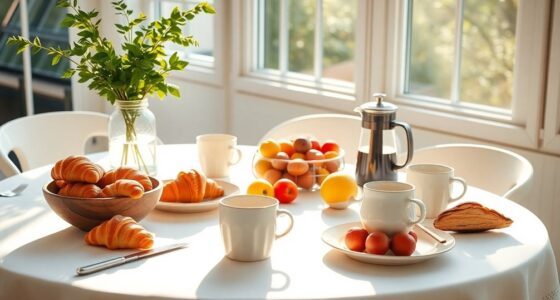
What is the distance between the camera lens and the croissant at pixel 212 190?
1.88m

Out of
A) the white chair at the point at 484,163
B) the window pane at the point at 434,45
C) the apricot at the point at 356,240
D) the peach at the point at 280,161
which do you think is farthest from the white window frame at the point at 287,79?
the window pane at the point at 434,45

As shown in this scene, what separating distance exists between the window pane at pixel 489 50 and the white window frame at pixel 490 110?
3883 mm

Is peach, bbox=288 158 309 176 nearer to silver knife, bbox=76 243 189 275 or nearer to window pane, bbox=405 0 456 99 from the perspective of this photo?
silver knife, bbox=76 243 189 275

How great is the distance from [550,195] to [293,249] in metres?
1.28

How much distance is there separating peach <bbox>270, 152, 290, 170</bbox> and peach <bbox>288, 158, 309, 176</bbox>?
0.02 m

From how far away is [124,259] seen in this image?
1.50 meters

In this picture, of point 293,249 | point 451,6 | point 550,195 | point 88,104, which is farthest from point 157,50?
point 451,6

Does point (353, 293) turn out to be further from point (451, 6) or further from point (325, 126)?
point (451, 6)

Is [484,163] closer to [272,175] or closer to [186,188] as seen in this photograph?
[272,175]

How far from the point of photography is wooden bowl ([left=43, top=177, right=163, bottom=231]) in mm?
1612

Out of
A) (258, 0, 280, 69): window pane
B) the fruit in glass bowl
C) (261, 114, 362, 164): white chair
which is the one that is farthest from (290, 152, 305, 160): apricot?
(258, 0, 280, 69): window pane

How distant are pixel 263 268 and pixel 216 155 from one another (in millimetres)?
689

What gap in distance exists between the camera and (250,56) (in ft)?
12.3

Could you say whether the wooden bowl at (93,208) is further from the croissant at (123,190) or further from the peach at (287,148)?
the peach at (287,148)
